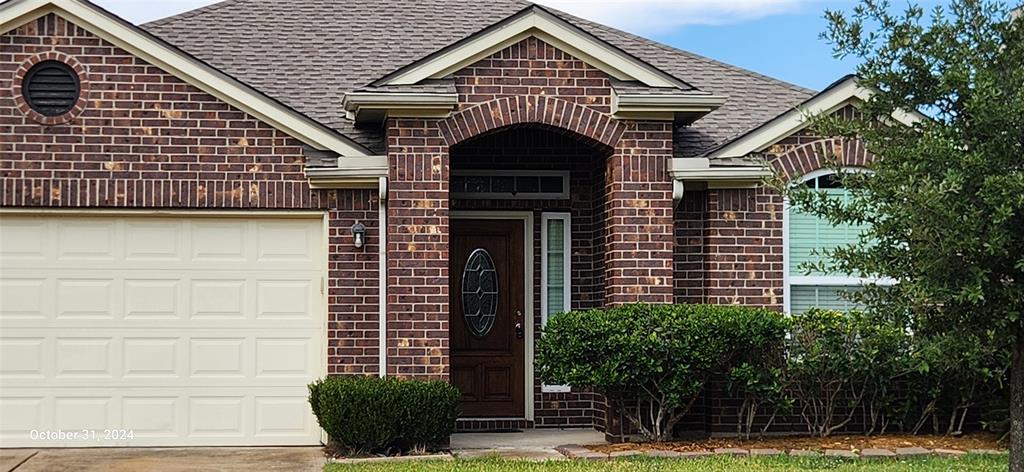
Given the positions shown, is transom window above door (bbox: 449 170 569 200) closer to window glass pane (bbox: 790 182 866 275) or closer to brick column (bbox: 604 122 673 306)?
brick column (bbox: 604 122 673 306)

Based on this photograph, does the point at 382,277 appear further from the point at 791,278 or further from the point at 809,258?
the point at 809,258

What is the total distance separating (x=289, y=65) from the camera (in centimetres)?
1539

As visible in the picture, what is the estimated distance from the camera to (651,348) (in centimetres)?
1194

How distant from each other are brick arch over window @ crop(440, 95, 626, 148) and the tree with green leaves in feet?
13.4

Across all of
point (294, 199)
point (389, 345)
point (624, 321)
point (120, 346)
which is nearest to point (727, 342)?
point (624, 321)

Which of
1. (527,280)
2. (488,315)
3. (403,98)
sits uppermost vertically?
(403,98)

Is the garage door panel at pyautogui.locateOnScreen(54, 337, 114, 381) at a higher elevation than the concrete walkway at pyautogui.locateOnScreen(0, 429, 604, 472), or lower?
higher

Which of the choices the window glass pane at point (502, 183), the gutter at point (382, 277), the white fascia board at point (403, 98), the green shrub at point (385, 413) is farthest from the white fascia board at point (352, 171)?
the green shrub at point (385, 413)

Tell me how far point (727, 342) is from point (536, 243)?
2932mm

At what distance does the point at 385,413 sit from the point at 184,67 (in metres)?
3.89

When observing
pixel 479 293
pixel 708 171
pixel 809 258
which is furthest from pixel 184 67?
pixel 809 258

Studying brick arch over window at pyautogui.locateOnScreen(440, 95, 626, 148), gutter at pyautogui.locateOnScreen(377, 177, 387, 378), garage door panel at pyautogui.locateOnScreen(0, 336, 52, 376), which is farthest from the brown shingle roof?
garage door panel at pyautogui.locateOnScreen(0, 336, 52, 376)

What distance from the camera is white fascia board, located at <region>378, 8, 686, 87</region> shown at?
12719 millimetres

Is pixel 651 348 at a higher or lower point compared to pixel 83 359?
higher
